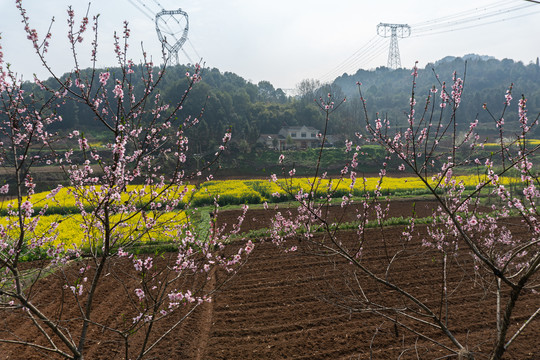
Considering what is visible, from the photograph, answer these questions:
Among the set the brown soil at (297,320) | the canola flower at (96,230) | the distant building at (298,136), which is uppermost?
the distant building at (298,136)

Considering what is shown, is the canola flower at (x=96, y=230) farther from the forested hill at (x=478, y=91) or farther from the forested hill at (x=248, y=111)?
the forested hill at (x=478, y=91)

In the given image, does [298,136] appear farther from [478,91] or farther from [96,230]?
[478,91]

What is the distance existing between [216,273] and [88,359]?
5.04 meters

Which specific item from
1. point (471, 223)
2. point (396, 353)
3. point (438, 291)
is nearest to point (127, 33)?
point (471, 223)

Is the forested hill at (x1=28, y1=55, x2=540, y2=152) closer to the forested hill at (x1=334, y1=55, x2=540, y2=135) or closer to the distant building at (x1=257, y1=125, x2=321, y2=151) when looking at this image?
the forested hill at (x1=334, y1=55, x2=540, y2=135)

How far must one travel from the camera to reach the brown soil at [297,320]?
275 inches

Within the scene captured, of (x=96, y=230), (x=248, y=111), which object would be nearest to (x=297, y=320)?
(x=96, y=230)

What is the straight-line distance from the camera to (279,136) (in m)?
67.0

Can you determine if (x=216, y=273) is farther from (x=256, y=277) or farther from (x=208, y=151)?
(x=208, y=151)

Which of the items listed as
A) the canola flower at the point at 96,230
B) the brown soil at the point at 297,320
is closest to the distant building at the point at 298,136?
the canola flower at the point at 96,230

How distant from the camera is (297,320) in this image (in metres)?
8.09

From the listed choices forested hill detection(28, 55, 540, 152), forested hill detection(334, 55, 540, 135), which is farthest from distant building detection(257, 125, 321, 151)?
forested hill detection(334, 55, 540, 135)

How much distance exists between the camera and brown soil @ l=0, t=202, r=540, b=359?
6.98 meters

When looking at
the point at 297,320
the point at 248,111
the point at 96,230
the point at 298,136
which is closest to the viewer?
the point at 297,320
